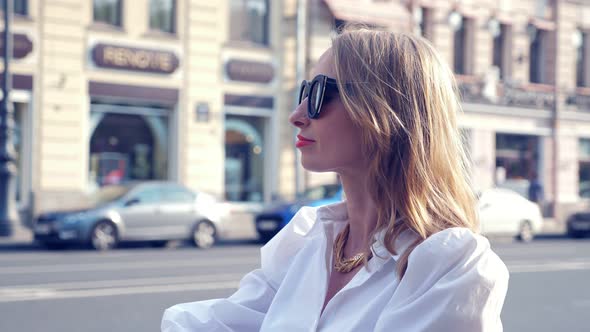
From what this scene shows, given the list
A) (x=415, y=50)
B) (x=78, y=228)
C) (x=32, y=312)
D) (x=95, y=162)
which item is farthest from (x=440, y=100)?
(x=95, y=162)

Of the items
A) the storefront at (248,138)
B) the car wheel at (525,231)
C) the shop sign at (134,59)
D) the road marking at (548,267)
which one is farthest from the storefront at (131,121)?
the road marking at (548,267)

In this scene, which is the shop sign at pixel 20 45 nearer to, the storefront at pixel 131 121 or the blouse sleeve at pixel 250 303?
the storefront at pixel 131 121

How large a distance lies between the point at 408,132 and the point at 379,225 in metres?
0.23

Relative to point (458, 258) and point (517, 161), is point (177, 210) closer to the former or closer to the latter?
point (458, 258)

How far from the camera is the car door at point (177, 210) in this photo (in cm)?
1600

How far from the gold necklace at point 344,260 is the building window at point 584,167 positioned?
96.2 ft

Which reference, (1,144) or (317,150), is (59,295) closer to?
(317,150)

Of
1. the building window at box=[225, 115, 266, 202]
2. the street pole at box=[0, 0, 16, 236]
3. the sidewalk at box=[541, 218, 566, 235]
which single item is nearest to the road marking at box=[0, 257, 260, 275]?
the street pole at box=[0, 0, 16, 236]

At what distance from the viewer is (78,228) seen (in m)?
14.6

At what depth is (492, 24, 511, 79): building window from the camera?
92.3ft

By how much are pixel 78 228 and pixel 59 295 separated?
20.0 ft

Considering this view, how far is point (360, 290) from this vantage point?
186 cm

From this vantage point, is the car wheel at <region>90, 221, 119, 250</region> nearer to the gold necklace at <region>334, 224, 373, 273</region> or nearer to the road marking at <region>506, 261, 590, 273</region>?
the road marking at <region>506, 261, 590, 273</region>

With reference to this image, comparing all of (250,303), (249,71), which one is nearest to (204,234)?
(249,71)
